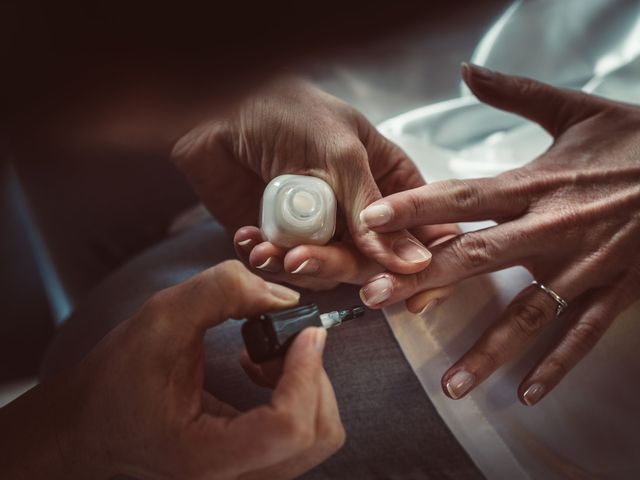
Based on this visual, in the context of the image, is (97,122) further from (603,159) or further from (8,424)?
(603,159)

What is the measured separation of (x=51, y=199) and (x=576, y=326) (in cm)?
66

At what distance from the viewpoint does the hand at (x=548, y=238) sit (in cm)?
52

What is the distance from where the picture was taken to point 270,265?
498mm

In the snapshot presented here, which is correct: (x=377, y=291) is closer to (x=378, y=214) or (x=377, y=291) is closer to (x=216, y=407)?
(x=378, y=214)

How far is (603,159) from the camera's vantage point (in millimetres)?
596

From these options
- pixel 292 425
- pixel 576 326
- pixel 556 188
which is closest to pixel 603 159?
pixel 556 188

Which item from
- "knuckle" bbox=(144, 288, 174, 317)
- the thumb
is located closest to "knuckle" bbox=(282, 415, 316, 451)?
"knuckle" bbox=(144, 288, 174, 317)

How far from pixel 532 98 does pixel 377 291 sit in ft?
1.03

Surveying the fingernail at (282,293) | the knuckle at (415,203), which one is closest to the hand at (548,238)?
the knuckle at (415,203)

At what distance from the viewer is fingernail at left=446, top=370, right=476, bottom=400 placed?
1.71 feet

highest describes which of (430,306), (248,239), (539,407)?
(248,239)

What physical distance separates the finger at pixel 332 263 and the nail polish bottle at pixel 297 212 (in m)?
0.01

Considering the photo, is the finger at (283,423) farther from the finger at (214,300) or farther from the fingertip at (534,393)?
the fingertip at (534,393)

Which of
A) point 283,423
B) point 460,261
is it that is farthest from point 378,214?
point 283,423
